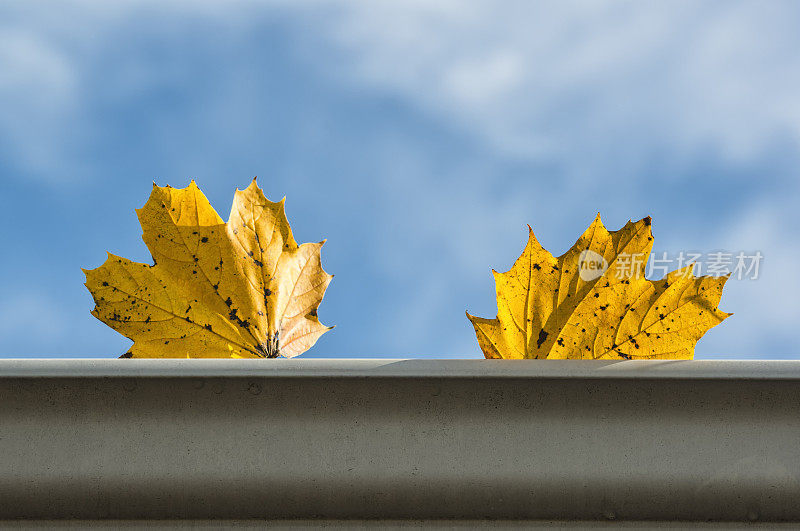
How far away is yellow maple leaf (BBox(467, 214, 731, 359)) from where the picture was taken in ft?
1.62

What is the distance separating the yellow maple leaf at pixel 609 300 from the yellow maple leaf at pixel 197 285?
191mm

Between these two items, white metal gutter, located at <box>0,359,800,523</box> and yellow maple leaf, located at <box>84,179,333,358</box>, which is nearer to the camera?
white metal gutter, located at <box>0,359,800,523</box>

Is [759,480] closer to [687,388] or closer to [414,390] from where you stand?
[687,388]

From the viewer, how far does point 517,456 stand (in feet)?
1.25

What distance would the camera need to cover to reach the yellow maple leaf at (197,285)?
514mm

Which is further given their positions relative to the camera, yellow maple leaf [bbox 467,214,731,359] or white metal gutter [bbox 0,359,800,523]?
yellow maple leaf [bbox 467,214,731,359]

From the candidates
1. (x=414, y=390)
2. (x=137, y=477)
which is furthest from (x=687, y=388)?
(x=137, y=477)

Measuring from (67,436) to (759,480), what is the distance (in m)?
0.43

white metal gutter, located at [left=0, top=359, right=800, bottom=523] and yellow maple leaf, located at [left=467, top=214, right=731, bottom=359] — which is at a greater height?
yellow maple leaf, located at [left=467, top=214, right=731, bottom=359]

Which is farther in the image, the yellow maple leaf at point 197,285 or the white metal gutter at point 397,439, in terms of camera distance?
the yellow maple leaf at point 197,285

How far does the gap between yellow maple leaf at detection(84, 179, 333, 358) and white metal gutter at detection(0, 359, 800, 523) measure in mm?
138

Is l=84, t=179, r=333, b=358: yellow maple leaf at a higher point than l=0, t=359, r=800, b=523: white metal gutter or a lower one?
higher

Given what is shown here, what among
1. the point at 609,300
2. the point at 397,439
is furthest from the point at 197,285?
the point at 609,300

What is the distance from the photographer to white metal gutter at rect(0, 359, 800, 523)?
1.24 feet
